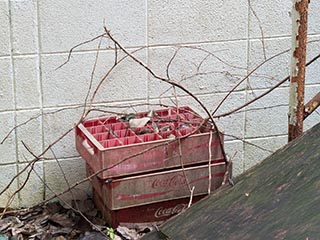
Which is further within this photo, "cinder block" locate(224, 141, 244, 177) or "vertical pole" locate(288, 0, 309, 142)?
"cinder block" locate(224, 141, 244, 177)

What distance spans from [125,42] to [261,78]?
71 cm

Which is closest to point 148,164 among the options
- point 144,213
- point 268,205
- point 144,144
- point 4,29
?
point 144,144

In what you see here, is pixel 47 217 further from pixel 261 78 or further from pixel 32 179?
pixel 261 78

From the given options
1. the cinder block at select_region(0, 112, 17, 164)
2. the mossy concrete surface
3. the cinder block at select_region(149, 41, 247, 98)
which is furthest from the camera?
the cinder block at select_region(149, 41, 247, 98)

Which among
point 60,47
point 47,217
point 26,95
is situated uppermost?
point 60,47

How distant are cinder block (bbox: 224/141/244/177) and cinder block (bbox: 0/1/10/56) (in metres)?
1.16

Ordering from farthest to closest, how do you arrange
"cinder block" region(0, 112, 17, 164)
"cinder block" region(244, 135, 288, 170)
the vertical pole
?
"cinder block" region(244, 135, 288, 170) → "cinder block" region(0, 112, 17, 164) → the vertical pole

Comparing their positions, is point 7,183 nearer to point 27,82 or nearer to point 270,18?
point 27,82

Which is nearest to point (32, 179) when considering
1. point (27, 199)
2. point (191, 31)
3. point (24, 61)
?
→ point (27, 199)

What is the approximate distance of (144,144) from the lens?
2986 millimetres

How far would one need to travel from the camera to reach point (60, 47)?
10.4ft

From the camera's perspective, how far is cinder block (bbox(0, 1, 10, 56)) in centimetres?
307

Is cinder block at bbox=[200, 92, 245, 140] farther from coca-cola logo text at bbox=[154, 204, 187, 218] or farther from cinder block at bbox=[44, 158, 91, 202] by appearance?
cinder block at bbox=[44, 158, 91, 202]

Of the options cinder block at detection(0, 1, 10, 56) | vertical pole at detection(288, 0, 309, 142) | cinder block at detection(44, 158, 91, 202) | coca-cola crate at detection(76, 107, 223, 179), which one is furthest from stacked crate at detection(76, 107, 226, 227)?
vertical pole at detection(288, 0, 309, 142)
